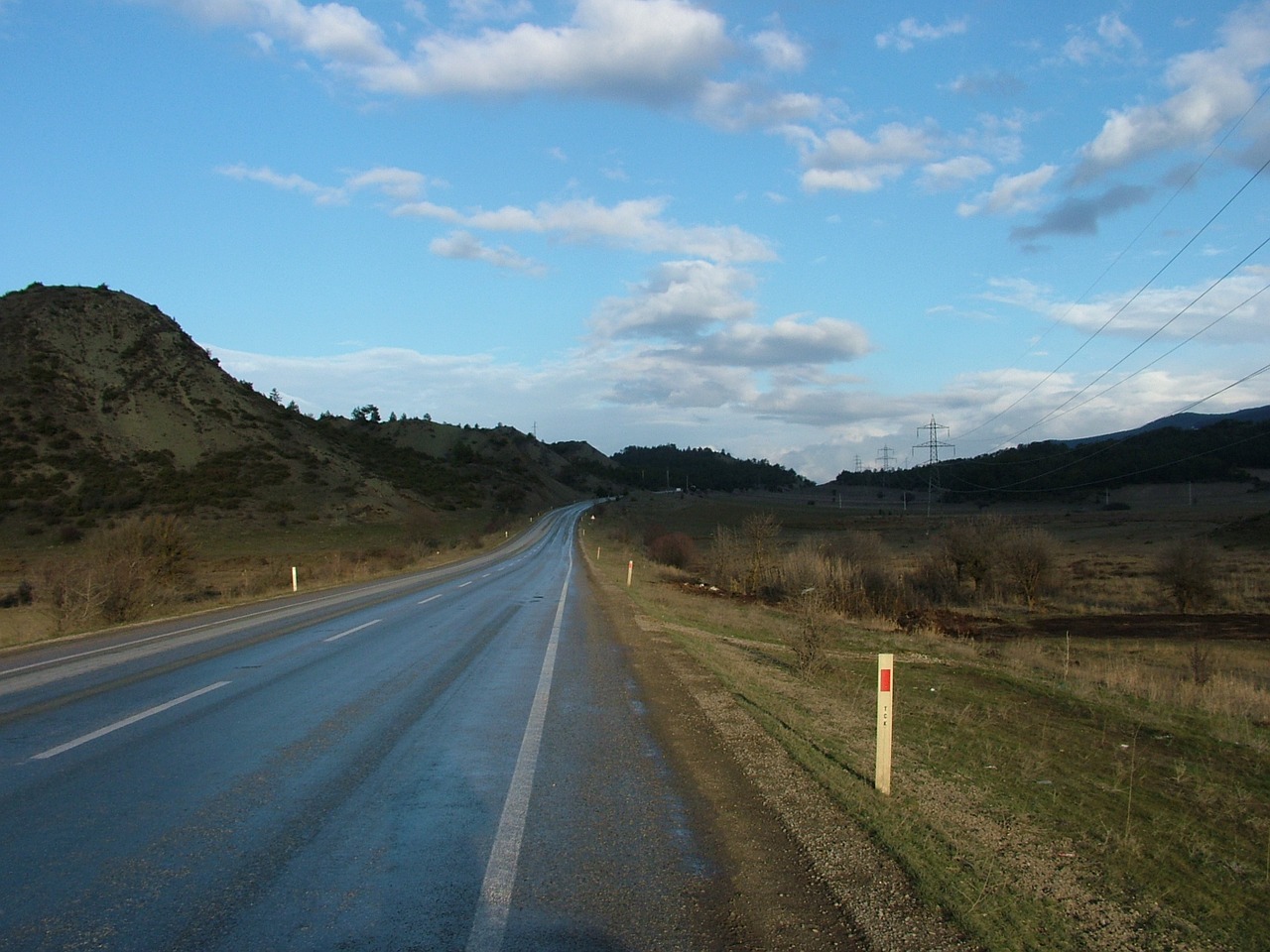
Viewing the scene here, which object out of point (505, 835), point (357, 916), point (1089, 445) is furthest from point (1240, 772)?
point (1089, 445)

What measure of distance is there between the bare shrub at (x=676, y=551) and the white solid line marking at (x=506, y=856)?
4213cm

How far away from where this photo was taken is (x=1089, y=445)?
122m

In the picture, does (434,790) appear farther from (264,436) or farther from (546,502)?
(546,502)

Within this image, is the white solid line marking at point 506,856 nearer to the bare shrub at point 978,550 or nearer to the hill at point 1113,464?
the bare shrub at point 978,550

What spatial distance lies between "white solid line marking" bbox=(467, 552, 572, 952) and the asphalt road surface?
0.02 m

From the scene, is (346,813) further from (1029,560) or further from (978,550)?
(978,550)

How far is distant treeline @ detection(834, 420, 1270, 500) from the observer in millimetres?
103312

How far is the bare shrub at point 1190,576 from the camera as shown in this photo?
32.2 meters

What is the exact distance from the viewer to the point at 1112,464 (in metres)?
112

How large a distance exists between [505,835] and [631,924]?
1479 millimetres

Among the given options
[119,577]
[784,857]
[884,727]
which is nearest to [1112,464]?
[119,577]

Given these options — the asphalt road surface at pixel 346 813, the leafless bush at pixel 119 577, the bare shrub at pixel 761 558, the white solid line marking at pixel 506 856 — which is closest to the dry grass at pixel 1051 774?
the asphalt road surface at pixel 346 813

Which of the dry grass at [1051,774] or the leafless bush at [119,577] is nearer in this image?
the dry grass at [1051,774]

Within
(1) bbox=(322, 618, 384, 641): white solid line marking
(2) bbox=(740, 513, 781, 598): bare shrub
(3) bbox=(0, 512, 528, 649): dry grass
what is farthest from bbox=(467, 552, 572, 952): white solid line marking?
(2) bbox=(740, 513, 781, 598): bare shrub
